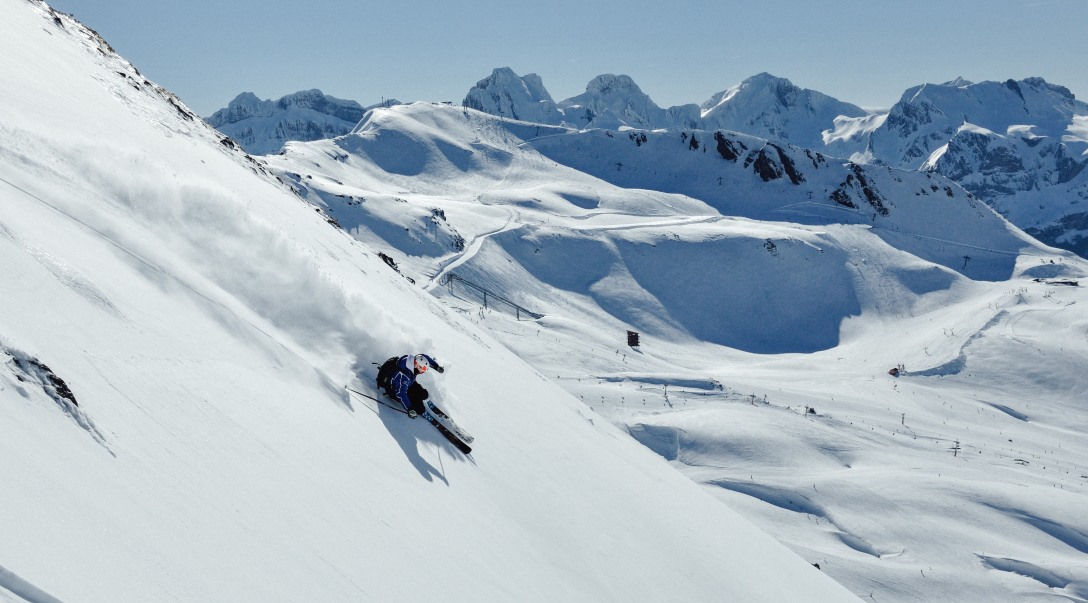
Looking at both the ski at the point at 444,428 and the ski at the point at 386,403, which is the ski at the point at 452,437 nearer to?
the ski at the point at 444,428

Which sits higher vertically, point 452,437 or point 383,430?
point 452,437

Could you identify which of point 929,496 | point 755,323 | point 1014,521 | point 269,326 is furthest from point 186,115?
point 755,323

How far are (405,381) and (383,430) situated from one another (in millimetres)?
722

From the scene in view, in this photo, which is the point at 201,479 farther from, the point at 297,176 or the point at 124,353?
the point at 297,176

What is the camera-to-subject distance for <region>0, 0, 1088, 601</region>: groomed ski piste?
16.0 feet

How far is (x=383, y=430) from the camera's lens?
8562mm

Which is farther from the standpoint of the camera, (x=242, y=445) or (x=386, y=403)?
(x=386, y=403)

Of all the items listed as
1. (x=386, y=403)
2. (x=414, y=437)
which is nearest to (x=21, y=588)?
(x=414, y=437)

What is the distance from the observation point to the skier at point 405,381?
9008mm

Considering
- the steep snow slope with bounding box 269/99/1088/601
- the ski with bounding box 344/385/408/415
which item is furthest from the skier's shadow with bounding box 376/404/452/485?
the steep snow slope with bounding box 269/99/1088/601

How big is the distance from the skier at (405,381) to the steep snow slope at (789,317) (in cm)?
1471

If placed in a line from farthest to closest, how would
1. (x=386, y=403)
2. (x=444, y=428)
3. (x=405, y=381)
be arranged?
(x=444, y=428) < (x=386, y=403) < (x=405, y=381)

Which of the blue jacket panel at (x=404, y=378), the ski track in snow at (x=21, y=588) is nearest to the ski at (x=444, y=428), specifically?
the blue jacket panel at (x=404, y=378)

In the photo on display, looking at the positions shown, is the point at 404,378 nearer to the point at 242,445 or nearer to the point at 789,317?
the point at 242,445
